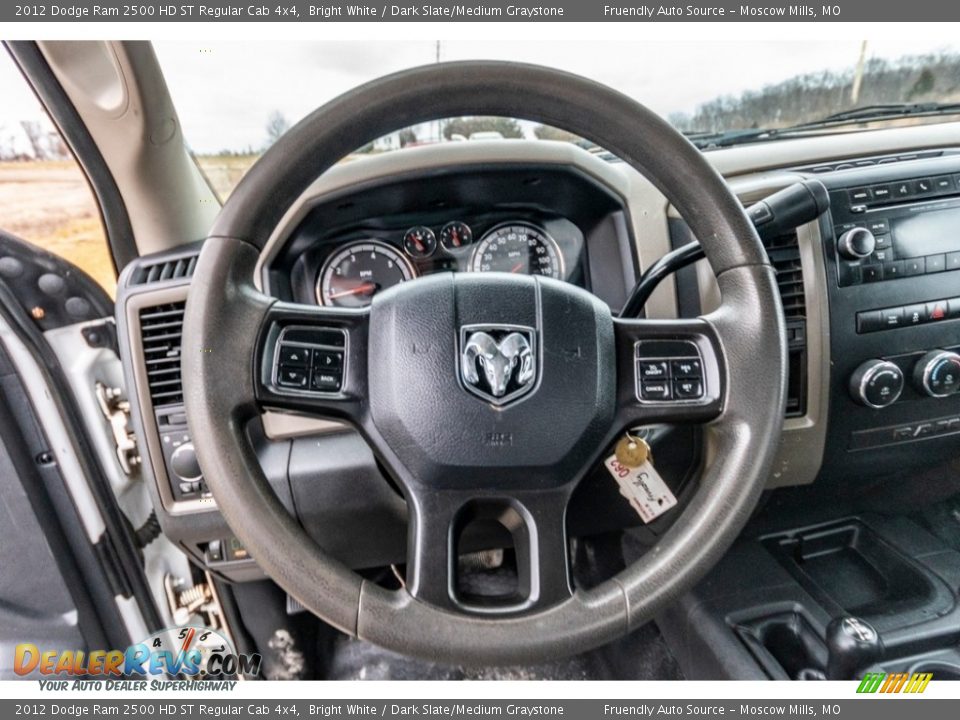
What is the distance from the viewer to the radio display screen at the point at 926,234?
124 cm

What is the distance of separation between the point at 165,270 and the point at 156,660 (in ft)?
2.77

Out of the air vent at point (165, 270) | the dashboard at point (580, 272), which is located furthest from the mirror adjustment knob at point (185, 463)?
the air vent at point (165, 270)

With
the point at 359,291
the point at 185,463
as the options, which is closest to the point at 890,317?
the point at 359,291

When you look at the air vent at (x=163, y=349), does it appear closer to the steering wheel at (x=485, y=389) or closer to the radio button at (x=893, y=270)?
the steering wheel at (x=485, y=389)

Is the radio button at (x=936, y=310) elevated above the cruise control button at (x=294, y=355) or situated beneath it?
situated beneath

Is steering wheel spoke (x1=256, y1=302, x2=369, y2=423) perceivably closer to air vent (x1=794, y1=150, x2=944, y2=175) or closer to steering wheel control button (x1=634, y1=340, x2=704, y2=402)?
steering wheel control button (x1=634, y1=340, x2=704, y2=402)

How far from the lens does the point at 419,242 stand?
125cm

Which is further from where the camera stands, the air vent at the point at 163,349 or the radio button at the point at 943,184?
the radio button at the point at 943,184

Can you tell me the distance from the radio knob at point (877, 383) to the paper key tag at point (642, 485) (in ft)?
1.84

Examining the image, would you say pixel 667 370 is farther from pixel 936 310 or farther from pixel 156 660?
pixel 156 660

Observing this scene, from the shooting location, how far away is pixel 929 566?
4.53 ft

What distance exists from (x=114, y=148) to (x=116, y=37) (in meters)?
0.23

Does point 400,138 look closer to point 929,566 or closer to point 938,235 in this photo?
point 938,235

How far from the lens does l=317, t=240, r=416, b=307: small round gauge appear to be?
124 cm
